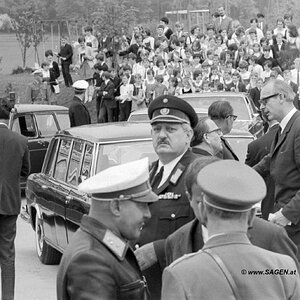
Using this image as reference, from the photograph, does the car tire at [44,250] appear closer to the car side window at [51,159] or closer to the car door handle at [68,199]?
the car side window at [51,159]

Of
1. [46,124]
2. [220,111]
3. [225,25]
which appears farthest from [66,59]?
[220,111]

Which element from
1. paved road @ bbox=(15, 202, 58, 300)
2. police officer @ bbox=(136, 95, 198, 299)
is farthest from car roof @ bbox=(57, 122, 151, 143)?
police officer @ bbox=(136, 95, 198, 299)

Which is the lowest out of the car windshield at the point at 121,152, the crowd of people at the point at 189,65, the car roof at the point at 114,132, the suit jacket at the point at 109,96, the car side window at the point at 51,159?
the suit jacket at the point at 109,96

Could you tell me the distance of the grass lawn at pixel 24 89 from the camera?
28.6 metres

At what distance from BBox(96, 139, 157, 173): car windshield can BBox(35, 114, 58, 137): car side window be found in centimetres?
791

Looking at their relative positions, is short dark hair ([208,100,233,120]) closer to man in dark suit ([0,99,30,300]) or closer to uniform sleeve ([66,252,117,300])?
man in dark suit ([0,99,30,300])

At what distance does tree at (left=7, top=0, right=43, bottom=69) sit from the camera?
39.6 meters

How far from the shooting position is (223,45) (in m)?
26.0

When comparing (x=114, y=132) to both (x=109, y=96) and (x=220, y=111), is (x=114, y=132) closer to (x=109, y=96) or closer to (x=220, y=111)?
(x=220, y=111)

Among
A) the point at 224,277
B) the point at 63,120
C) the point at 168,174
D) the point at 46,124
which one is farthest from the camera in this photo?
the point at 63,120

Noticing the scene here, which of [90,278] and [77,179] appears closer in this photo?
[90,278]

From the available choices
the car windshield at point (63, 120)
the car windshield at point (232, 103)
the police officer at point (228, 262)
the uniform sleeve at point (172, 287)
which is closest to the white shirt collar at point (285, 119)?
the police officer at point (228, 262)

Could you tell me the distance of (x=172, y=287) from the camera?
3.44m

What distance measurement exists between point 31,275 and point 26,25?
3040 cm
